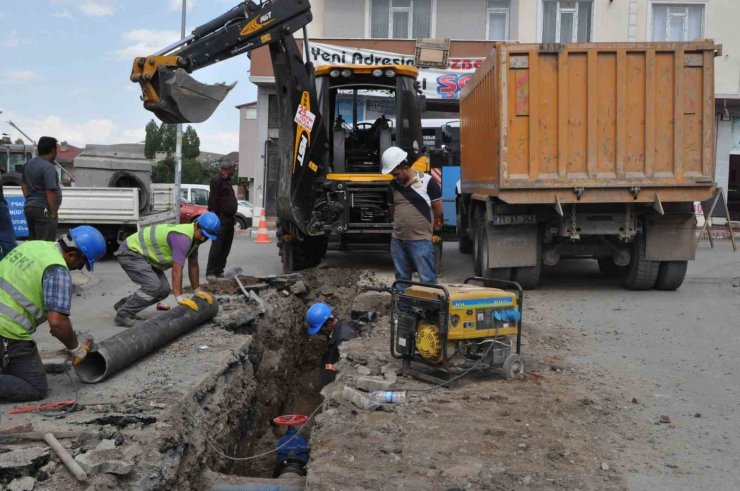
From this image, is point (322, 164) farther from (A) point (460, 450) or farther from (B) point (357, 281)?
(A) point (460, 450)

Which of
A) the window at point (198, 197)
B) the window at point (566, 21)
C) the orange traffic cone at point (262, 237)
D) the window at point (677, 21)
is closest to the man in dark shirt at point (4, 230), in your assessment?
the orange traffic cone at point (262, 237)

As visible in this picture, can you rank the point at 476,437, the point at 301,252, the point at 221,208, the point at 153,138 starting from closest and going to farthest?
the point at 476,437 → the point at 221,208 → the point at 301,252 → the point at 153,138

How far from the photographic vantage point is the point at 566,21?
70.8ft

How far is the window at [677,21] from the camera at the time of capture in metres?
21.3

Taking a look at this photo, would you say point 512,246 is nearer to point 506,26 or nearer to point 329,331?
point 329,331

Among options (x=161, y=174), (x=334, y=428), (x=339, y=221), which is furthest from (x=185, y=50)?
(x=161, y=174)

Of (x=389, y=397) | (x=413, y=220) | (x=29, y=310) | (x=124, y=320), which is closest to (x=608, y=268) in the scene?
(x=413, y=220)

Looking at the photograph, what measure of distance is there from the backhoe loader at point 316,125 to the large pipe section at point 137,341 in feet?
7.78

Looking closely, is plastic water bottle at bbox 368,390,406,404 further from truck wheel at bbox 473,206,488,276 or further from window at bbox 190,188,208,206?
window at bbox 190,188,208,206

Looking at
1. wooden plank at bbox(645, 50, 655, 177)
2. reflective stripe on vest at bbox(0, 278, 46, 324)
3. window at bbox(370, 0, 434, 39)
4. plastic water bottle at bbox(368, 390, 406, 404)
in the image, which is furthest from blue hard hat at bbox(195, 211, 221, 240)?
window at bbox(370, 0, 434, 39)

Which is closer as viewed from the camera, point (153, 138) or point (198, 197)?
point (198, 197)

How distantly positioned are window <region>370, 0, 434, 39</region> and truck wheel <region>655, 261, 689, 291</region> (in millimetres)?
13263

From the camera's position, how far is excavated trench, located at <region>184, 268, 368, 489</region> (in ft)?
18.0

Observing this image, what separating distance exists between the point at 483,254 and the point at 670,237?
2472 millimetres
